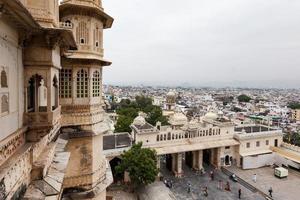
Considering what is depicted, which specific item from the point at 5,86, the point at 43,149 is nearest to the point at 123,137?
the point at 43,149

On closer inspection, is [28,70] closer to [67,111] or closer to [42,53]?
[42,53]

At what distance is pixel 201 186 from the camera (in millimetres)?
23875

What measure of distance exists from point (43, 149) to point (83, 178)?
4.07m

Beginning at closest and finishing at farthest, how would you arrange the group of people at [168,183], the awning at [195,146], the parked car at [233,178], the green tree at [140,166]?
the green tree at [140,166], the group of people at [168,183], the awning at [195,146], the parked car at [233,178]

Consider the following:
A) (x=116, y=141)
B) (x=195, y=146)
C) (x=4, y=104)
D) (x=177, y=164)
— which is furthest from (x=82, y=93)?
(x=195, y=146)

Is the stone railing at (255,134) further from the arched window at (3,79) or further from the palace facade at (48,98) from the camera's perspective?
the arched window at (3,79)

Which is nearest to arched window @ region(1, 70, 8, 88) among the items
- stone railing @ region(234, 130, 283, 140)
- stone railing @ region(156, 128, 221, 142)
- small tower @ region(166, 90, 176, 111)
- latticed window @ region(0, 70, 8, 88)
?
latticed window @ region(0, 70, 8, 88)

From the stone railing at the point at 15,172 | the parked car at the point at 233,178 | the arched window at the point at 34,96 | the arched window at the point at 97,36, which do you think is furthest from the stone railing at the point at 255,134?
the stone railing at the point at 15,172

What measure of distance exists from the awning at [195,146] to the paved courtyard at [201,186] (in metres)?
2.87

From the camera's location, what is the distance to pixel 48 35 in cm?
567

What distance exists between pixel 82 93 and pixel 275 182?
22.3 meters

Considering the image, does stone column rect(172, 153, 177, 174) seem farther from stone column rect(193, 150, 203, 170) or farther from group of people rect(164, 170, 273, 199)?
stone column rect(193, 150, 203, 170)

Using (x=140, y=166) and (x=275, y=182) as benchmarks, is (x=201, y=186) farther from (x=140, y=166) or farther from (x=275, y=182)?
(x=275, y=182)

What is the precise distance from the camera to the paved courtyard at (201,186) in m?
21.8
